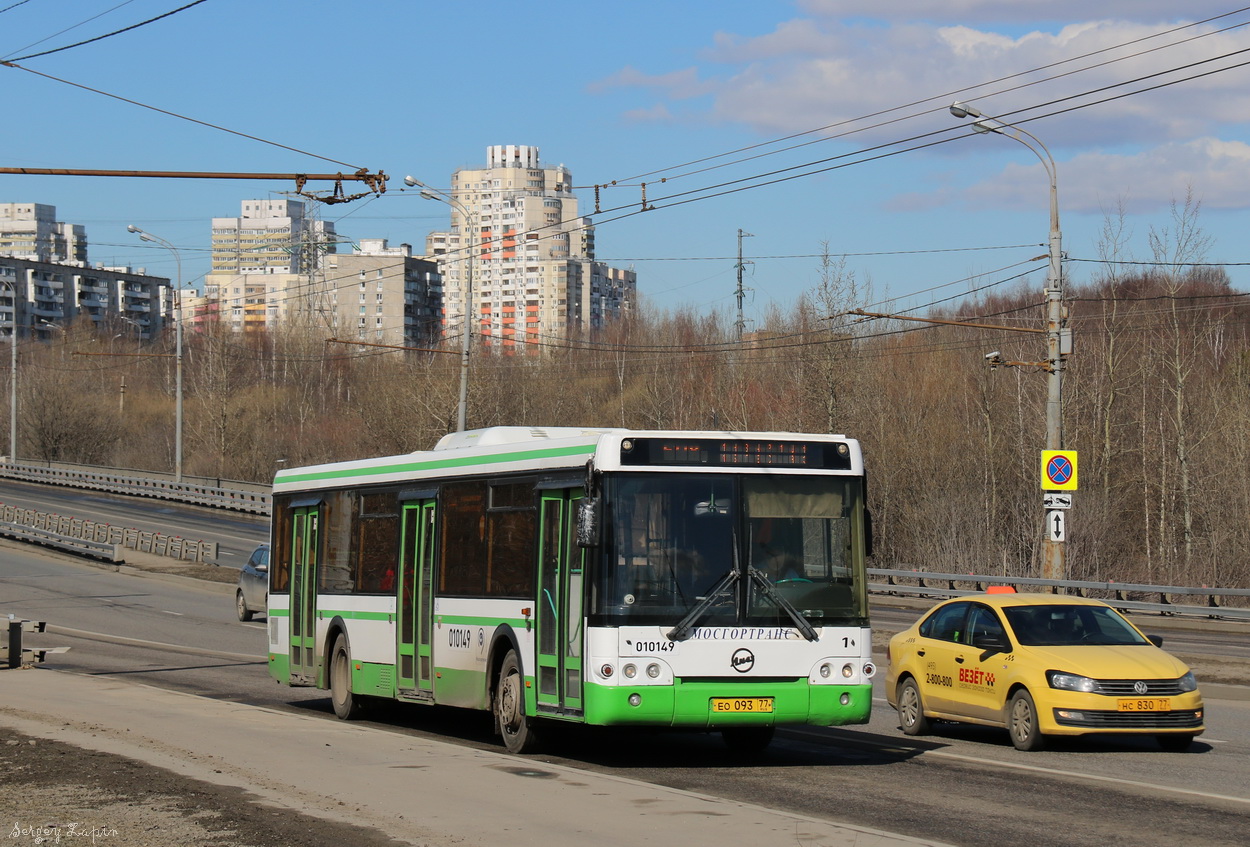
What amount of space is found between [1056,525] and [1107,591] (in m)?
13.3

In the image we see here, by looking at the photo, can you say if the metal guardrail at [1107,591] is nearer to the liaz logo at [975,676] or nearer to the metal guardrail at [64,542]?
the liaz logo at [975,676]

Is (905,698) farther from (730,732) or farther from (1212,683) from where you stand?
(1212,683)

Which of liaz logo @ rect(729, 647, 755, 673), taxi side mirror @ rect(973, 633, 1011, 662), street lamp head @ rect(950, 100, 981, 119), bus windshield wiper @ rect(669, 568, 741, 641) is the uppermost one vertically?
street lamp head @ rect(950, 100, 981, 119)

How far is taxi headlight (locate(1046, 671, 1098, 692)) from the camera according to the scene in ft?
43.3

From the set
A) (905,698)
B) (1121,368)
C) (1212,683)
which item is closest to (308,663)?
(905,698)

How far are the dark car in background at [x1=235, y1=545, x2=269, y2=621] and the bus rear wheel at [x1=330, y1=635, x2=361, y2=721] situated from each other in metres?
16.6

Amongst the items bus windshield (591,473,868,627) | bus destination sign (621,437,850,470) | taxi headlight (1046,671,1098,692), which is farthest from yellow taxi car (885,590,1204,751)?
bus destination sign (621,437,850,470)

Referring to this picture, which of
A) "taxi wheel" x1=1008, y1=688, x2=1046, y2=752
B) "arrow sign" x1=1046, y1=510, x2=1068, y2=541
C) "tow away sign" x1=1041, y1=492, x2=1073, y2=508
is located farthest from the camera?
"tow away sign" x1=1041, y1=492, x2=1073, y2=508

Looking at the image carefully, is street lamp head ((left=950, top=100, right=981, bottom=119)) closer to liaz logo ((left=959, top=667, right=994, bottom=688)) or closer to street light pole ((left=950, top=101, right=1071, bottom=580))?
street light pole ((left=950, top=101, right=1071, bottom=580))

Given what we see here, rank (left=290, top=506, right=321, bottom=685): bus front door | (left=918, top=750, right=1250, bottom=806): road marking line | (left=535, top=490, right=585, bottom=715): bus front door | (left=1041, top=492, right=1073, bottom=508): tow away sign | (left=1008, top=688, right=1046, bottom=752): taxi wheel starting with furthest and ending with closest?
(left=1041, top=492, right=1073, bottom=508): tow away sign
(left=290, top=506, right=321, bottom=685): bus front door
(left=1008, top=688, right=1046, bottom=752): taxi wheel
(left=535, top=490, right=585, bottom=715): bus front door
(left=918, top=750, right=1250, bottom=806): road marking line

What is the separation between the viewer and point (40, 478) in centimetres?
8431

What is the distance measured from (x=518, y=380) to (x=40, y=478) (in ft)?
93.1

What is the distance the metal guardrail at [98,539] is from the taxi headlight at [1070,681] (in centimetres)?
4006

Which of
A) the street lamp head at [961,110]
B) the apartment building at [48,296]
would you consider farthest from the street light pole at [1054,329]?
the apartment building at [48,296]
